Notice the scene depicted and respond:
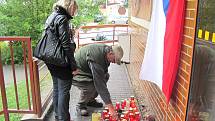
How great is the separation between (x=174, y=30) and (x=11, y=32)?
29.9 feet

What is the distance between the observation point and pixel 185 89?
2020mm

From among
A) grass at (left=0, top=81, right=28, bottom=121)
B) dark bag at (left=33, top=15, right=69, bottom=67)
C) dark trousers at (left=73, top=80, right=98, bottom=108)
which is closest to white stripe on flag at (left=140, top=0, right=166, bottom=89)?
dark bag at (left=33, top=15, right=69, bottom=67)

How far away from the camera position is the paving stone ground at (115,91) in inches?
169

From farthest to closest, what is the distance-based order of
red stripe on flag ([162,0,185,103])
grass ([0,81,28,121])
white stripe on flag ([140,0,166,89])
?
grass ([0,81,28,121])
white stripe on flag ([140,0,166,89])
red stripe on flag ([162,0,185,103])

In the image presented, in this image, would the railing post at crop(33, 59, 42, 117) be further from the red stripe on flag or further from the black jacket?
the red stripe on flag

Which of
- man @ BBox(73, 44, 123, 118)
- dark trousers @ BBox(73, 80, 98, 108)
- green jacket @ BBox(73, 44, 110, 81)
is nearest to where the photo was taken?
man @ BBox(73, 44, 123, 118)

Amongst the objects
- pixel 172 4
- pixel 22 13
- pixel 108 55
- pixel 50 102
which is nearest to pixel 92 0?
pixel 22 13

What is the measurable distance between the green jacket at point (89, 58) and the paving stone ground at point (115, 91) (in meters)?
0.64

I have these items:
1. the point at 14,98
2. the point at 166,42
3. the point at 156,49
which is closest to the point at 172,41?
the point at 166,42

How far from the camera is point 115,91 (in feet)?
18.2

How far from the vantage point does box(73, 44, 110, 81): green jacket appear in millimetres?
3635

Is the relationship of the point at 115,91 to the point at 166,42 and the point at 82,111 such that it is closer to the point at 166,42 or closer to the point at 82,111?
the point at 82,111

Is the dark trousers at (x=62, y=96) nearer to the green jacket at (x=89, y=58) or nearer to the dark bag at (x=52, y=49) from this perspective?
the dark bag at (x=52, y=49)

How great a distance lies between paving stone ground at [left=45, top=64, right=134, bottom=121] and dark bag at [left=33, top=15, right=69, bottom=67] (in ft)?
4.22
